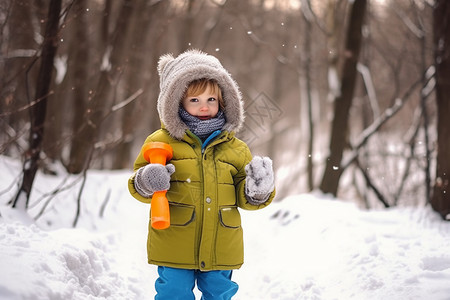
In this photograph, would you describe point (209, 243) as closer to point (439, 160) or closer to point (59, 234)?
point (59, 234)

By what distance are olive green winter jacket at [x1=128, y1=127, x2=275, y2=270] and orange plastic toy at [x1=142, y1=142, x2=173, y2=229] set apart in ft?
0.32

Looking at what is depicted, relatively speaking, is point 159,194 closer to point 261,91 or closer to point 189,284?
point 189,284

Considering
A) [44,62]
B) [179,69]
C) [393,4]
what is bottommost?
[179,69]

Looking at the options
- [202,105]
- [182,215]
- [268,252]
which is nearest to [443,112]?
[268,252]

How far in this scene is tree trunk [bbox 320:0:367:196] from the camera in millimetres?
6125

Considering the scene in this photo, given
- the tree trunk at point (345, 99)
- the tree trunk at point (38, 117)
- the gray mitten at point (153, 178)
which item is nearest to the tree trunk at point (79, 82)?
the tree trunk at point (38, 117)

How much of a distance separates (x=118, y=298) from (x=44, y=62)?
8.02 feet

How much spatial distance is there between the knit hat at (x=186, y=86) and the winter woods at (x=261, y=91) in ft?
3.19

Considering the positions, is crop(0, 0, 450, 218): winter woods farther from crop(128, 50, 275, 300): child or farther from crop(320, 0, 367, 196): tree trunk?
crop(128, 50, 275, 300): child

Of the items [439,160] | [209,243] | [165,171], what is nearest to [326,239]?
[439,160]

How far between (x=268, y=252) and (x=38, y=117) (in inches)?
104

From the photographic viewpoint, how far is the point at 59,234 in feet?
12.0

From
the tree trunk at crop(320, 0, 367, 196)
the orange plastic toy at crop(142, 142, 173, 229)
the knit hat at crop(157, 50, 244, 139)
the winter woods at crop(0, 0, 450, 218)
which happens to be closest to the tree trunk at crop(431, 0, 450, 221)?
the winter woods at crop(0, 0, 450, 218)

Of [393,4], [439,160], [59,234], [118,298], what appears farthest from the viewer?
[393,4]
